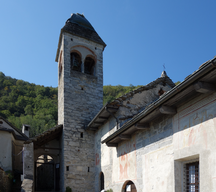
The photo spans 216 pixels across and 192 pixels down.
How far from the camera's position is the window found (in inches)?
191

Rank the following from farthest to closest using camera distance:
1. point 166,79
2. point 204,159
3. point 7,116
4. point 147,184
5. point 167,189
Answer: point 7,116
point 166,79
point 147,184
point 167,189
point 204,159

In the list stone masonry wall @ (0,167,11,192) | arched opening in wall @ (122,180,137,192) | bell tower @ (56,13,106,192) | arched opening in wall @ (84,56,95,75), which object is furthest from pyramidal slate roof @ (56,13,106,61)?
arched opening in wall @ (122,180,137,192)

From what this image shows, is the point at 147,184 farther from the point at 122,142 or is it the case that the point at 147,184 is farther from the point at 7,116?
the point at 7,116

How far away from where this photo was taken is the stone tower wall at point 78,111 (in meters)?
11.0

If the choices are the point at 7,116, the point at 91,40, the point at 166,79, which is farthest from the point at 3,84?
the point at 166,79

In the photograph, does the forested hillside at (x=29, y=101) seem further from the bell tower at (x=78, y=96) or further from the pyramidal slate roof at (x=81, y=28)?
the bell tower at (x=78, y=96)

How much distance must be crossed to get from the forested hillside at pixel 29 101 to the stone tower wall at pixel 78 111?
20.7 m

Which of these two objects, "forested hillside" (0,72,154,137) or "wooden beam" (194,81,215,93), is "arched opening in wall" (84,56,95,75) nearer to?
"wooden beam" (194,81,215,93)

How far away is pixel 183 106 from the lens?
17.4 ft

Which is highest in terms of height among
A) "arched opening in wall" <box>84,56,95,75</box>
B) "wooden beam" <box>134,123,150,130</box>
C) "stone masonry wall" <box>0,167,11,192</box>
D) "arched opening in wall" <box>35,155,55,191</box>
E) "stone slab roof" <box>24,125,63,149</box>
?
"arched opening in wall" <box>84,56,95,75</box>

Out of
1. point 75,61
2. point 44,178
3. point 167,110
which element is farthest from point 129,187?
point 44,178

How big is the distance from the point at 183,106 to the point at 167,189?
1921mm

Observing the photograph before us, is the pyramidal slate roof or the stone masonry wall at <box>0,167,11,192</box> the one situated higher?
the pyramidal slate roof

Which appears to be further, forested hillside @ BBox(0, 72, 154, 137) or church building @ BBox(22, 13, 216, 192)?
forested hillside @ BBox(0, 72, 154, 137)
